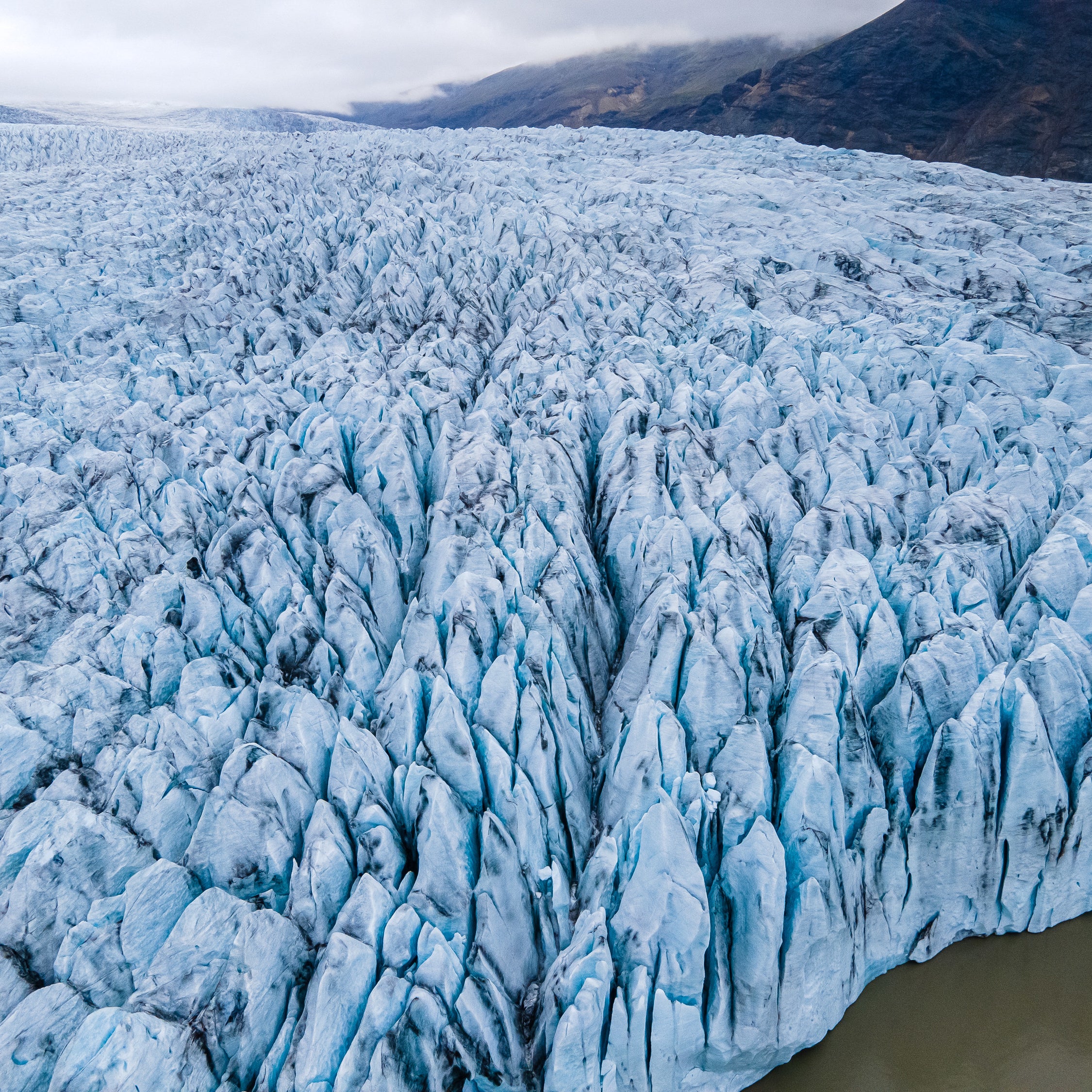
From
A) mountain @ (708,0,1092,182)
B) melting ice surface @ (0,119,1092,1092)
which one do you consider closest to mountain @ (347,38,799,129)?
mountain @ (708,0,1092,182)

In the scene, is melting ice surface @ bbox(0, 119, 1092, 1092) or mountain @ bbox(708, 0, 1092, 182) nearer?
melting ice surface @ bbox(0, 119, 1092, 1092)

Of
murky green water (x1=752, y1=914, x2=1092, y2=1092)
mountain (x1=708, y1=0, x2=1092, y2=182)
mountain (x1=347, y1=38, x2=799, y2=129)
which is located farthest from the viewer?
mountain (x1=347, y1=38, x2=799, y2=129)

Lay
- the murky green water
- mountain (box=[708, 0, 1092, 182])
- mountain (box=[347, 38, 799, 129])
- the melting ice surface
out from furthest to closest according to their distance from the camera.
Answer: mountain (box=[347, 38, 799, 129]) → mountain (box=[708, 0, 1092, 182]) → the murky green water → the melting ice surface

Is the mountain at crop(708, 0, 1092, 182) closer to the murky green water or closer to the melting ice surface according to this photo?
the melting ice surface

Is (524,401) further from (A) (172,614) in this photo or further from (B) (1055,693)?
(B) (1055,693)

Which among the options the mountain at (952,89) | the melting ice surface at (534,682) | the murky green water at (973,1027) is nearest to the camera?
the melting ice surface at (534,682)

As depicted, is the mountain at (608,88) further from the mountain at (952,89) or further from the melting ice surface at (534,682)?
the melting ice surface at (534,682)

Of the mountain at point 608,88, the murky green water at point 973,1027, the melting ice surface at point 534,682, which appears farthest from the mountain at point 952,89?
the murky green water at point 973,1027
